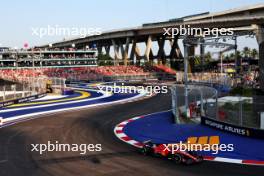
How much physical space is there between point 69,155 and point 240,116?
806cm

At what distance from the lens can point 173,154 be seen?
13609 mm

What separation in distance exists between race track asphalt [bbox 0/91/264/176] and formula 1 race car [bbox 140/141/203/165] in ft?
0.74

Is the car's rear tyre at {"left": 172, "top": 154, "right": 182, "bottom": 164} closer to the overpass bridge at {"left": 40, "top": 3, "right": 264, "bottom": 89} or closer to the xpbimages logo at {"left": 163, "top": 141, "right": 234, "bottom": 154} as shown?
the xpbimages logo at {"left": 163, "top": 141, "right": 234, "bottom": 154}

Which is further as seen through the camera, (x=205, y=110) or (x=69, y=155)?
(x=205, y=110)

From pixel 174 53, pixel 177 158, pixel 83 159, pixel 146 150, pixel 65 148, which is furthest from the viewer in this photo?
pixel 174 53

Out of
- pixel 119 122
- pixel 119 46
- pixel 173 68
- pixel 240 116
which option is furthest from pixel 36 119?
pixel 119 46

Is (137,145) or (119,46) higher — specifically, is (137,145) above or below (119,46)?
below

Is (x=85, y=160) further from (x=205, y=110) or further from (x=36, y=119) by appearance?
(x=36, y=119)

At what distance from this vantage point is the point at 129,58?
397 feet

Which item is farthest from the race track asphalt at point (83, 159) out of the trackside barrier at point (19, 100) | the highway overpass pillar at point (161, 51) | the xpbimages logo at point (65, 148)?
the highway overpass pillar at point (161, 51)

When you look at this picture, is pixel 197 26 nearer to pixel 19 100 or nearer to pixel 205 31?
pixel 205 31

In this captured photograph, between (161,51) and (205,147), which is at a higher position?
(161,51)

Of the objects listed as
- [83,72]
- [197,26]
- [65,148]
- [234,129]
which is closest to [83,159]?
[65,148]

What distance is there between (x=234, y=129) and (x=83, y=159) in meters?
7.43
